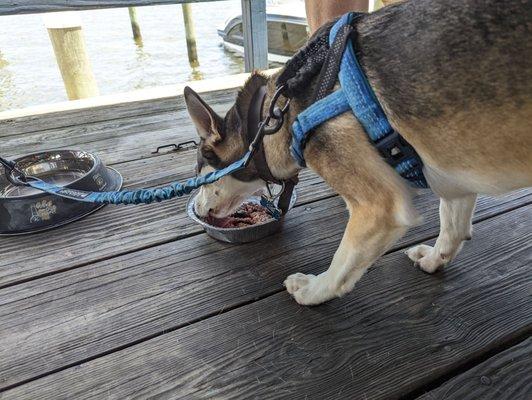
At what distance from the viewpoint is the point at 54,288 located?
187 centimetres

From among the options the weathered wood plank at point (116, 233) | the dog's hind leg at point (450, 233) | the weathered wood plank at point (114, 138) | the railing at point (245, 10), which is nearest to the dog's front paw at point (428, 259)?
the dog's hind leg at point (450, 233)

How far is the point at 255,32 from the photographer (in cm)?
434

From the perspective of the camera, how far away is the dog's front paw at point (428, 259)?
6.15 ft

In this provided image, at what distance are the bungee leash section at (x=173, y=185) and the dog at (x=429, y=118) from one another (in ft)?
0.34

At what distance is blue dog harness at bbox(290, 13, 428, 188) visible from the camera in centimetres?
143

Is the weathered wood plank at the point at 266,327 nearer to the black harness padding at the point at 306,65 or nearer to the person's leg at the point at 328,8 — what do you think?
the black harness padding at the point at 306,65

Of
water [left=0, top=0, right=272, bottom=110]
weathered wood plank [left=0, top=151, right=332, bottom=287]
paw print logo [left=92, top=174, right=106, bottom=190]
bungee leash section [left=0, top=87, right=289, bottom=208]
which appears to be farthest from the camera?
water [left=0, top=0, right=272, bottom=110]

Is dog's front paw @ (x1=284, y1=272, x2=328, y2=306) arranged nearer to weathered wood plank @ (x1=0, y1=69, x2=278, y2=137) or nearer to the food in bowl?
the food in bowl

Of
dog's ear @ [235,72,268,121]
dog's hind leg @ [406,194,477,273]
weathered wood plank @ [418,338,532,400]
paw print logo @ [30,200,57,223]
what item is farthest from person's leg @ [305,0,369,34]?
weathered wood plank @ [418,338,532,400]

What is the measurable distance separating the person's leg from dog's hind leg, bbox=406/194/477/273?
165cm

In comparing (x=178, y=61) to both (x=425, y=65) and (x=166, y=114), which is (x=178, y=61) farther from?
(x=425, y=65)

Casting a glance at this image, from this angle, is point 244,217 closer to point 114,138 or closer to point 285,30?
point 114,138

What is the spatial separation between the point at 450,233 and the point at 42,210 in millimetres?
1960

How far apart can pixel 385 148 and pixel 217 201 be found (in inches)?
37.5
